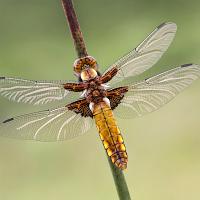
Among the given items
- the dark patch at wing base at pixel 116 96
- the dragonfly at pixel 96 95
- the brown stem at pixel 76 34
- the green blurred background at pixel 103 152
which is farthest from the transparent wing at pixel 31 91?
the green blurred background at pixel 103 152

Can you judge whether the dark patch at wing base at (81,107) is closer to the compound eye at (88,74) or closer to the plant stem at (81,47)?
the compound eye at (88,74)

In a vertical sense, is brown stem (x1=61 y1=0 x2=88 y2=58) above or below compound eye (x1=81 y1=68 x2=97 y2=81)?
below

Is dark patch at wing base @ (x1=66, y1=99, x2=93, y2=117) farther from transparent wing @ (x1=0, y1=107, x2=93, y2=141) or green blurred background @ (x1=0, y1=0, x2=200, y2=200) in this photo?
green blurred background @ (x1=0, y1=0, x2=200, y2=200)

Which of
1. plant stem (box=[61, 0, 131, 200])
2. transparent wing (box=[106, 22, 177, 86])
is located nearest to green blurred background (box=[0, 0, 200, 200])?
transparent wing (box=[106, 22, 177, 86])

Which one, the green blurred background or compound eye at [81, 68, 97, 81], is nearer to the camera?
compound eye at [81, 68, 97, 81]

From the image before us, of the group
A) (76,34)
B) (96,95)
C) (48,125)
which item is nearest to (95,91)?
(96,95)

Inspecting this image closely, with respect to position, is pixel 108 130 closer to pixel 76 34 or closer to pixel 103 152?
pixel 76 34
